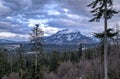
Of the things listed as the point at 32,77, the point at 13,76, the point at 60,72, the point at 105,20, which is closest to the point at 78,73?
the point at 60,72

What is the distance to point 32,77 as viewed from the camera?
2121 inches

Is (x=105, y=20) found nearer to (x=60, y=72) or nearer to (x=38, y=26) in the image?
(x=38, y=26)

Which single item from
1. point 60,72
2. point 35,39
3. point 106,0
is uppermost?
point 106,0

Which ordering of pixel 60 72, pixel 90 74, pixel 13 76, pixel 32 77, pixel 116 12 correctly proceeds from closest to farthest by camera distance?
pixel 116 12 → pixel 32 77 → pixel 90 74 → pixel 13 76 → pixel 60 72

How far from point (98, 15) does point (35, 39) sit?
3004cm

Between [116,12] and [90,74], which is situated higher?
[116,12]

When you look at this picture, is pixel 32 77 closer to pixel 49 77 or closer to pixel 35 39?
pixel 35 39

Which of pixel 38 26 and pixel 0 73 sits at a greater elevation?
pixel 38 26

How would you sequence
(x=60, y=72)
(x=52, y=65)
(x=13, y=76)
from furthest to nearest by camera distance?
(x=52, y=65) → (x=60, y=72) → (x=13, y=76)

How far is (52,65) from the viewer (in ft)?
292

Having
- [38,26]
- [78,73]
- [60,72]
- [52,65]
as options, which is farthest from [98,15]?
[52,65]

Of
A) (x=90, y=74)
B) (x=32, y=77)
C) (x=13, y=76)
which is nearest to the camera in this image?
(x=32, y=77)

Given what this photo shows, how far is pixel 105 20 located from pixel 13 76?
4821cm

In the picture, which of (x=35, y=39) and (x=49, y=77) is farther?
(x=49, y=77)
